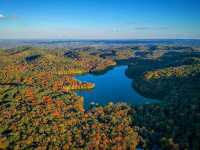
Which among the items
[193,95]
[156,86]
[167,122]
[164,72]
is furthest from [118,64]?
[167,122]

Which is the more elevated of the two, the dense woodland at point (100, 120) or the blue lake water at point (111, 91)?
the dense woodland at point (100, 120)

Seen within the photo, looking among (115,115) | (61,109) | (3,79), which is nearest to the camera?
(115,115)

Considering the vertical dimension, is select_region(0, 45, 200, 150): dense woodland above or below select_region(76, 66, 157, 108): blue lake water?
above

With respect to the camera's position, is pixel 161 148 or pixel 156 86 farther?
pixel 156 86

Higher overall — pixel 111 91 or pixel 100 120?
pixel 100 120

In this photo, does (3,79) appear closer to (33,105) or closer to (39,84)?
(39,84)

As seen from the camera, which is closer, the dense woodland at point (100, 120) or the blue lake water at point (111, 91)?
the dense woodland at point (100, 120)

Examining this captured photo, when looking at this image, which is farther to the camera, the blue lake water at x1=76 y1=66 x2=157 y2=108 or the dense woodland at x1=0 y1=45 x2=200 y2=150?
the blue lake water at x1=76 y1=66 x2=157 y2=108

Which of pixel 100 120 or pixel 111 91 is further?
pixel 111 91
